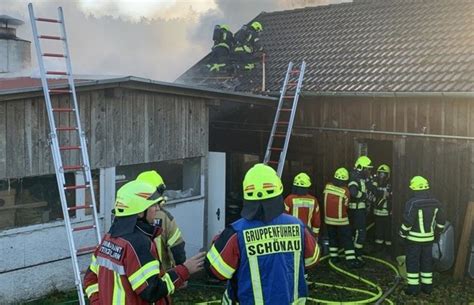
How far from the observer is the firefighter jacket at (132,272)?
3449 mm

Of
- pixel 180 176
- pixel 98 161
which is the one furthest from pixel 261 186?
pixel 180 176

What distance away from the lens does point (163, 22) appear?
26.9m

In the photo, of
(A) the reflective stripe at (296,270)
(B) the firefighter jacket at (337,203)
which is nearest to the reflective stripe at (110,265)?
(A) the reflective stripe at (296,270)

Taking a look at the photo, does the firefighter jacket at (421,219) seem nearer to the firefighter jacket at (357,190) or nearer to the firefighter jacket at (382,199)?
the firefighter jacket at (357,190)

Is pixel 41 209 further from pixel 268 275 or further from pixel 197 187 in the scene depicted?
pixel 268 275

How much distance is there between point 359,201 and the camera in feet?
29.5

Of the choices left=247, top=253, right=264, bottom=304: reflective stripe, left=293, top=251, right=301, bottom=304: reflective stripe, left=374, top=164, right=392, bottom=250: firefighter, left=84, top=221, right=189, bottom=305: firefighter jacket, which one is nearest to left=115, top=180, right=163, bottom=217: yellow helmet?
left=84, top=221, right=189, bottom=305: firefighter jacket

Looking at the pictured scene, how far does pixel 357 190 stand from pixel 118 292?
20.0ft

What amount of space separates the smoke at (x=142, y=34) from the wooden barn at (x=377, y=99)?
9.87m

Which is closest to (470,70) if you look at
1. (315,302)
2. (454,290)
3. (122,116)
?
(454,290)

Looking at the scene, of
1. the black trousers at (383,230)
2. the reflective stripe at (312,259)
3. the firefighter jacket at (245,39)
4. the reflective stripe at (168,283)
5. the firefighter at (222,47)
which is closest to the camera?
the reflective stripe at (168,283)

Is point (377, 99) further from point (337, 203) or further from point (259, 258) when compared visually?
point (259, 258)

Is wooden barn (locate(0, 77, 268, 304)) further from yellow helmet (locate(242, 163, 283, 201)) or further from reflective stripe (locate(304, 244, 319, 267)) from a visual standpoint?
reflective stripe (locate(304, 244, 319, 267))

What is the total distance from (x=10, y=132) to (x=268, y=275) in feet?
13.9
